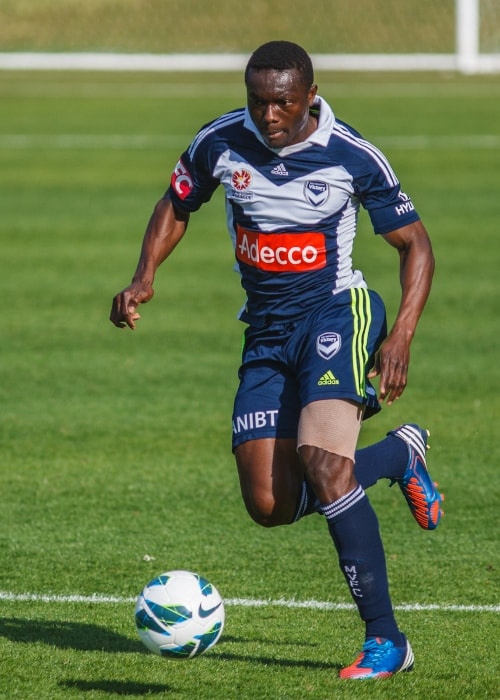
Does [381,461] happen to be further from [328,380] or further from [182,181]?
[182,181]

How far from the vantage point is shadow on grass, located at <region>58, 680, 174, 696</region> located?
490cm

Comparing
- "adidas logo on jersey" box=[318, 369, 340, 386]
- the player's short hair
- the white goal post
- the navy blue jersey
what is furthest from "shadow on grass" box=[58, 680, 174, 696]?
the white goal post

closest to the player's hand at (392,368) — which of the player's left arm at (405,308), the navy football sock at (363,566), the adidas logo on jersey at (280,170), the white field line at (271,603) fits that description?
the player's left arm at (405,308)

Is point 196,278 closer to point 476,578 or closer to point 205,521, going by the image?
point 205,521

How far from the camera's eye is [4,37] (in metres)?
38.2

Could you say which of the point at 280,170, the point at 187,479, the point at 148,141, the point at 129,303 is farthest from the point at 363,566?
the point at 148,141

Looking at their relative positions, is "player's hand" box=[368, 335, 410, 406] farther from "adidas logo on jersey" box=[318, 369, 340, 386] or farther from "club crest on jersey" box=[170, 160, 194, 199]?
"club crest on jersey" box=[170, 160, 194, 199]

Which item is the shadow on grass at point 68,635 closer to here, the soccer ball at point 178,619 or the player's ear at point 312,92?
the soccer ball at point 178,619

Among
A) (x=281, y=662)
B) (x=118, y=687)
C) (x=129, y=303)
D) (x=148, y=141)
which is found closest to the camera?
(x=118, y=687)

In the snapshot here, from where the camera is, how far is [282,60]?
208 inches

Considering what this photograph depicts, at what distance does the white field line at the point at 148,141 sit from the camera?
2431 centimetres

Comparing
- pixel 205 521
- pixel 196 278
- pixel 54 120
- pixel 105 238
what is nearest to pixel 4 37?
pixel 54 120

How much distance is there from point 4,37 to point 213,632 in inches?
1379

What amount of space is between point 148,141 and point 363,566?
20.9 metres
